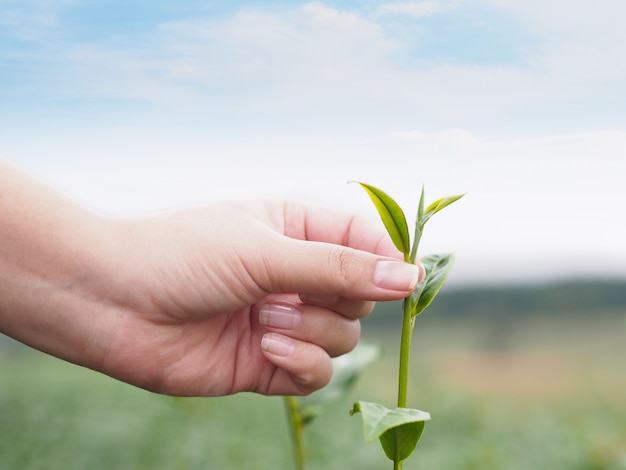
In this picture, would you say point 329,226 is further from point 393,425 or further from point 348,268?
point 393,425

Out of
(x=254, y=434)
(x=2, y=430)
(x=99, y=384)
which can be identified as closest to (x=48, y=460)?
(x=2, y=430)

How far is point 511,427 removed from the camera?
2475mm

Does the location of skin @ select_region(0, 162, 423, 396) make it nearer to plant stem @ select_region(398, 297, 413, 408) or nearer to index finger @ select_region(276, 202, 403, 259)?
index finger @ select_region(276, 202, 403, 259)

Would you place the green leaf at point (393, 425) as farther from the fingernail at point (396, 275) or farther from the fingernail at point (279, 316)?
the fingernail at point (279, 316)

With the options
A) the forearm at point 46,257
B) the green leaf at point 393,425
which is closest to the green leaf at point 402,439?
the green leaf at point 393,425

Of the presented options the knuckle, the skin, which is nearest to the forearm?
the skin

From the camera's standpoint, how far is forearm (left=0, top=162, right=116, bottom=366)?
39.2 inches

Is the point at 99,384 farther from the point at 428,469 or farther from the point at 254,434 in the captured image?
the point at 428,469

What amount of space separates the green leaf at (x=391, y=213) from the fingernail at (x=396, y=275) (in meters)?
0.03

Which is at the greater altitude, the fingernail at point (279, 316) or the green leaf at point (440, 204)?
the green leaf at point (440, 204)

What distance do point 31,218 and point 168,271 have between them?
0.21 m

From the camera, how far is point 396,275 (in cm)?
82

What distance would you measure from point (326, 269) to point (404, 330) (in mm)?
206

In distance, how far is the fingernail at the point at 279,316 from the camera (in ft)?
3.42
